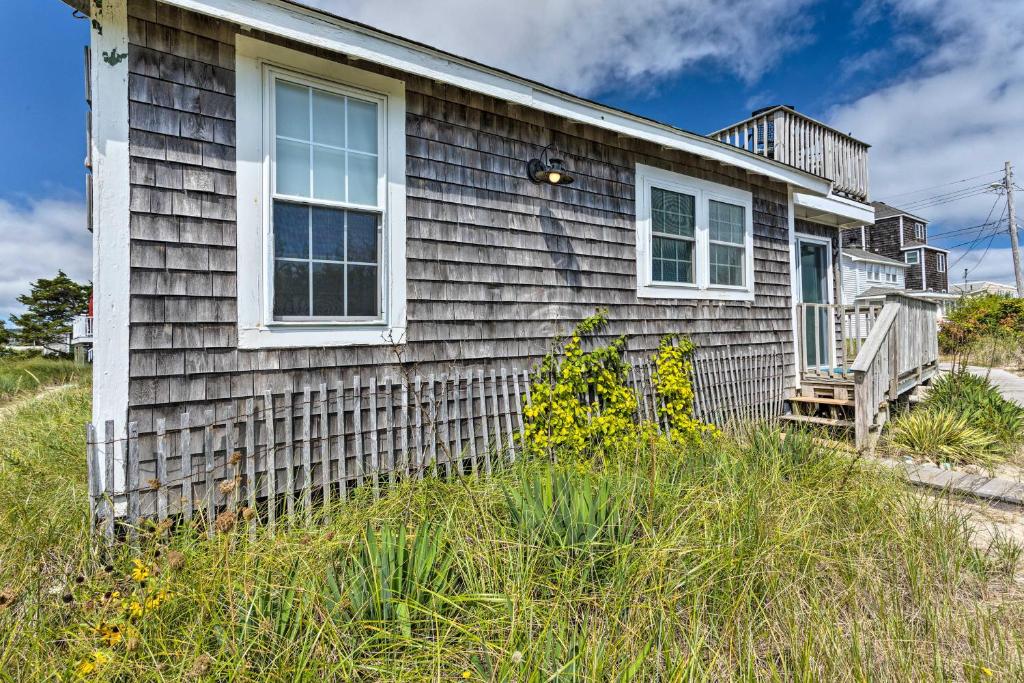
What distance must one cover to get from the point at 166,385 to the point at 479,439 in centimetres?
232

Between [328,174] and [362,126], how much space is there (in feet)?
→ 1.66

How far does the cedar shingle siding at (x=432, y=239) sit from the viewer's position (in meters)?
3.04

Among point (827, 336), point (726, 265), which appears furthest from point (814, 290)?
point (726, 265)

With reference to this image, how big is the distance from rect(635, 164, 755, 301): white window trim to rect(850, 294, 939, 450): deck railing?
158cm

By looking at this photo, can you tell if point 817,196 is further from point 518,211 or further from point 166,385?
point 166,385

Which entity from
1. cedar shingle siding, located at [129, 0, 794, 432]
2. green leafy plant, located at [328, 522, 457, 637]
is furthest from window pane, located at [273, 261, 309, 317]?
green leafy plant, located at [328, 522, 457, 637]

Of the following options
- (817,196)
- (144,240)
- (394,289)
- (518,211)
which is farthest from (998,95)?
(144,240)

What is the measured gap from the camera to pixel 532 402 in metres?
4.55

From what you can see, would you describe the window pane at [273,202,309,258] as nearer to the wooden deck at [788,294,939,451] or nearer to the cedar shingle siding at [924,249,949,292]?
the wooden deck at [788,294,939,451]

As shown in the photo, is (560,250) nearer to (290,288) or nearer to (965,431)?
(290,288)

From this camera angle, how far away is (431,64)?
3.89 meters

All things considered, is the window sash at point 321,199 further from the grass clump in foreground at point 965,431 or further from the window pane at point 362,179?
the grass clump in foreground at point 965,431

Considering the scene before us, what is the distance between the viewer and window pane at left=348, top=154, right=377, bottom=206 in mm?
3758

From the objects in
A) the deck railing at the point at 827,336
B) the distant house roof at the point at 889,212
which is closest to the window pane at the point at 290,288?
the deck railing at the point at 827,336
